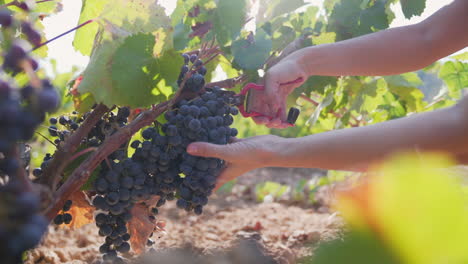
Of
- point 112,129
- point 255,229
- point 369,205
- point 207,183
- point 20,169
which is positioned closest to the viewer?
point 369,205

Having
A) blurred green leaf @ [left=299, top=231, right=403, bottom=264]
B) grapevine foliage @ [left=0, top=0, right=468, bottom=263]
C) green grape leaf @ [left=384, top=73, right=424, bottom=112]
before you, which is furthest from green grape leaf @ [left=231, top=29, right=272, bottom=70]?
green grape leaf @ [left=384, top=73, right=424, bottom=112]

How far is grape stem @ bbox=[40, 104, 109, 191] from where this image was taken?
4.49 ft

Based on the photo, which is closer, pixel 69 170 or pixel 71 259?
pixel 69 170

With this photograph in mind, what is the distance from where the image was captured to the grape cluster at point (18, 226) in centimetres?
65

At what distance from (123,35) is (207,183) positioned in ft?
2.13

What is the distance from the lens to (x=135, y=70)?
1.52 meters

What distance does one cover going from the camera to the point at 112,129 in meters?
1.54

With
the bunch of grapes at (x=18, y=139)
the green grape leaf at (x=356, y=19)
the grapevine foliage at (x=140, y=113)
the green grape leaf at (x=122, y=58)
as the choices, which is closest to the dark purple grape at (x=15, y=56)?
the bunch of grapes at (x=18, y=139)

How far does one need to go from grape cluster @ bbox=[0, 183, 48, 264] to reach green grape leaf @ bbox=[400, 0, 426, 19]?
2.12 m

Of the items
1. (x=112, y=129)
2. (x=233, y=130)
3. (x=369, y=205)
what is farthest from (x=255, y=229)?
(x=369, y=205)

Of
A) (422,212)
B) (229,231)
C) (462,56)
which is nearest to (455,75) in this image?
(462,56)

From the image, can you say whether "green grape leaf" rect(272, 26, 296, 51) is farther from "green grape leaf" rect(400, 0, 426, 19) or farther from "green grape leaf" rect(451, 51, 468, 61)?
"green grape leaf" rect(451, 51, 468, 61)

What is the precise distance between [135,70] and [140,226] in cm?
64

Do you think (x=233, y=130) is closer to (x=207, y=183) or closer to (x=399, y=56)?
(x=207, y=183)
